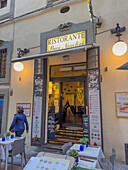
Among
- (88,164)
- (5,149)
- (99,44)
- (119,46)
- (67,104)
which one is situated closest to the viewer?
(88,164)

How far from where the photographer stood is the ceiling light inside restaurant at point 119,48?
4031 millimetres

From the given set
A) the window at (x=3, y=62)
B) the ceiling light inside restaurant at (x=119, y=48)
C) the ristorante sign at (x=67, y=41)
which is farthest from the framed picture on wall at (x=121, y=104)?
the window at (x=3, y=62)

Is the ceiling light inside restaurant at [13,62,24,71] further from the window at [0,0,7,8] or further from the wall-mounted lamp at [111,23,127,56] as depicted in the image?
the window at [0,0,7,8]

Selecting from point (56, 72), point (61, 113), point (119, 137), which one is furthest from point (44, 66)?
point (119, 137)

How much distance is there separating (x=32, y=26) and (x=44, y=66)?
2272mm

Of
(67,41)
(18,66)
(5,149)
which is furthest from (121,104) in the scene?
(18,66)

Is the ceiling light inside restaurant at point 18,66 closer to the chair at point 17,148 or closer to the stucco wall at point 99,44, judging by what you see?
the stucco wall at point 99,44

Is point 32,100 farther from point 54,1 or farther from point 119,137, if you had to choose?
point 54,1

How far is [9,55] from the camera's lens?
6449 millimetres

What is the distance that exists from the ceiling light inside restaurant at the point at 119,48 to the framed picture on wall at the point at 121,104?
1.32 m

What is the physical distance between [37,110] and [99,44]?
11.8ft

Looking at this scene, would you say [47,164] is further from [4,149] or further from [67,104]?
[67,104]

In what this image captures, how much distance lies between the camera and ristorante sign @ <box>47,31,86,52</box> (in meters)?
5.05

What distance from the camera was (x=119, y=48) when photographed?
4.05 metres
